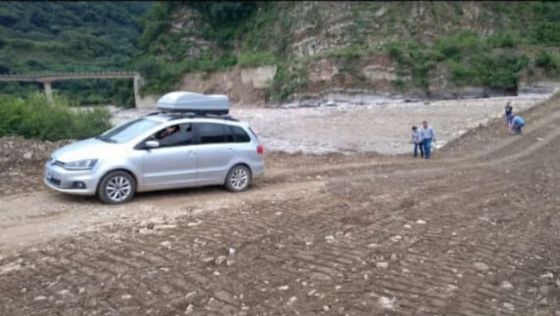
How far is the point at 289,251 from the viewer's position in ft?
25.1

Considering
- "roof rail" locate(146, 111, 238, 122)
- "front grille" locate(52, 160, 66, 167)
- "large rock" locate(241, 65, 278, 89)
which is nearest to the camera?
"front grille" locate(52, 160, 66, 167)

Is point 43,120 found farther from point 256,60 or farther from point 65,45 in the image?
point 256,60

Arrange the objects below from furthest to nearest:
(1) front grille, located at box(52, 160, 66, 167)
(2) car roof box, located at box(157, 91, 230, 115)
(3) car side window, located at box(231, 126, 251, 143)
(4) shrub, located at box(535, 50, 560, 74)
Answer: (4) shrub, located at box(535, 50, 560, 74), (3) car side window, located at box(231, 126, 251, 143), (2) car roof box, located at box(157, 91, 230, 115), (1) front grille, located at box(52, 160, 66, 167)

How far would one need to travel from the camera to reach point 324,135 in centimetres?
2641

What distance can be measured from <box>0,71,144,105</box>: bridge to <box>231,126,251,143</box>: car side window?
879cm

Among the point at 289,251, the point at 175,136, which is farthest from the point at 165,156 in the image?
the point at 289,251

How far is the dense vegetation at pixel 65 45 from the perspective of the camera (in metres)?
25.2

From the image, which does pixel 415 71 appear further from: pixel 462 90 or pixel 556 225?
pixel 556 225

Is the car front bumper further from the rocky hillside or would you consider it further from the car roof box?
the rocky hillside

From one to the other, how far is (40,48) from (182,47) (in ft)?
152

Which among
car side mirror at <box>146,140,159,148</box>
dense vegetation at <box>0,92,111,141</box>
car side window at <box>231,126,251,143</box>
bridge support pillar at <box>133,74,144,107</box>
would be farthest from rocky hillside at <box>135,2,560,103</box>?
car side mirror at <box>146,140,159,148</box>

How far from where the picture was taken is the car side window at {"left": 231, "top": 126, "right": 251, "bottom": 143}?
12.1m

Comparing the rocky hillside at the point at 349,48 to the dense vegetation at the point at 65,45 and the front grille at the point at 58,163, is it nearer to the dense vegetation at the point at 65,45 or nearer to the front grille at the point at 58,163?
the dense vegetation at the point at 65,45

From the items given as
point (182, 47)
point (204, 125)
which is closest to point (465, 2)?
point (182, 47)
